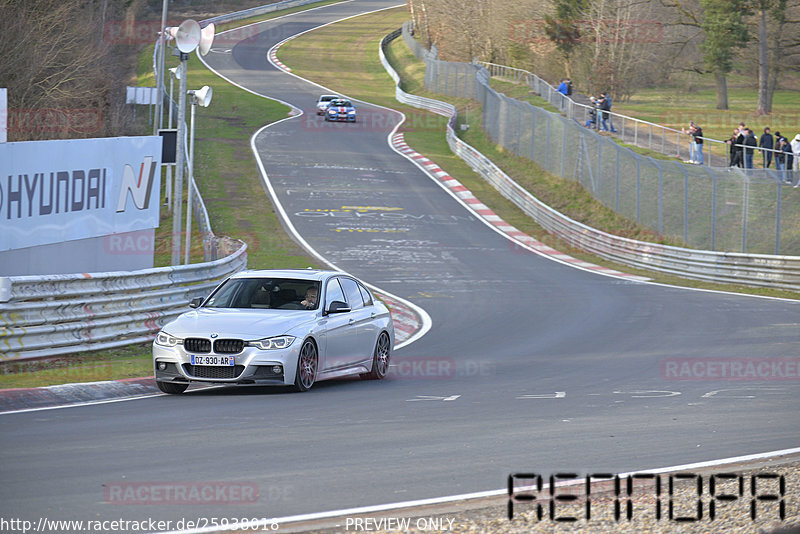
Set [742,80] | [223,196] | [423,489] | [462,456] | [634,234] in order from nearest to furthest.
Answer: [423,489] < [462,456] < [634,234] < [223,196] < [742,80]

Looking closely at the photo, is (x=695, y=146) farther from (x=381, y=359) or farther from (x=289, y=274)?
(x=289, y=274)

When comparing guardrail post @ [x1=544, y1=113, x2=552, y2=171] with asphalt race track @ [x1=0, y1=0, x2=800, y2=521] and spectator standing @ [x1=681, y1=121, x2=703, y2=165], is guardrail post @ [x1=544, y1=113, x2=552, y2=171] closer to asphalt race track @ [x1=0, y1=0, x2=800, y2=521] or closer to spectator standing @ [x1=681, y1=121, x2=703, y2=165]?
spectator standing @ [x1=681, y1=121, x2=703, y2=165]

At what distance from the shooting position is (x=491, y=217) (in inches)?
1563

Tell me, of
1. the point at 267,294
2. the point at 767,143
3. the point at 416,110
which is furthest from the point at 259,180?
the point at 267,294

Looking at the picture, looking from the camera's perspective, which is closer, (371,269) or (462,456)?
(462,456)

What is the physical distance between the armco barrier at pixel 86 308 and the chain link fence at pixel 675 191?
57.8 ft

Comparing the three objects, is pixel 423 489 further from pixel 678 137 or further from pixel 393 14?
pixel 393 14

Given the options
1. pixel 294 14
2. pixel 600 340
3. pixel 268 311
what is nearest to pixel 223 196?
pixel 600 340

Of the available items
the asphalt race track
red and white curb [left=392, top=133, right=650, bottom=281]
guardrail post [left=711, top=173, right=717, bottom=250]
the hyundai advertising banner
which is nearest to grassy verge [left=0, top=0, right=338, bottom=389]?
the asphalt race track

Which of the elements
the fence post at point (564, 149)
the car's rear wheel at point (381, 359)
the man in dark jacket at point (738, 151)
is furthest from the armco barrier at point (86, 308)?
the fence post at point (564, 149)

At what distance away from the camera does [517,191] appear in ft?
138

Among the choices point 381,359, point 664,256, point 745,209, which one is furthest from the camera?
point 664,256

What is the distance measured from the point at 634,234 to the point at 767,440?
2592 centimetres

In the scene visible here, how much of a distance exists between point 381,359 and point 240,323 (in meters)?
2.77
